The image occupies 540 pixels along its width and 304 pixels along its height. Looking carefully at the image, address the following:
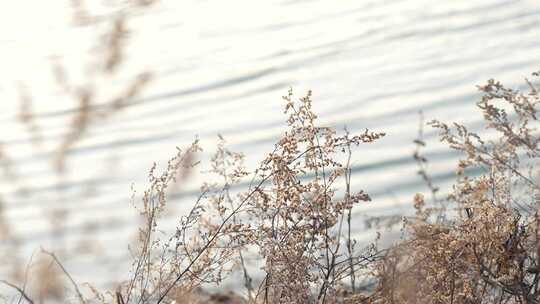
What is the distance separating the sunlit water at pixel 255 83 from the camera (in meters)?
5.77

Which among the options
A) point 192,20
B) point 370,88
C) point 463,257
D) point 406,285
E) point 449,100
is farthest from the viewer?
point 192,20

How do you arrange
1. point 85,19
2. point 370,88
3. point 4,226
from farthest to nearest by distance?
point 370,88 < point 4,226 < point 85,19

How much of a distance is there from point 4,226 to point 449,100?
4.80 metres

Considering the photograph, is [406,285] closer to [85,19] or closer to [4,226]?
[4,226]

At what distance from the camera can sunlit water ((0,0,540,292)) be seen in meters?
5.77

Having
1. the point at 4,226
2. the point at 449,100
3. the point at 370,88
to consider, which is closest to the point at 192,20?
the point at 370,88

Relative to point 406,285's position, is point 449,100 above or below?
above

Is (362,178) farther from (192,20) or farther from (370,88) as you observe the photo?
(192,20)

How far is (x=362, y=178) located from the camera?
226 inches

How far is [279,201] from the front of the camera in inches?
113

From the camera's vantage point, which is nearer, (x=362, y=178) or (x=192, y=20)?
(x=362, y=178)

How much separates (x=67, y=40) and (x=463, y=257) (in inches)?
272

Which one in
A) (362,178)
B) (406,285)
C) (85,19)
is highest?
(362,178)

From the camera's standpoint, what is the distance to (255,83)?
25.9 feet
